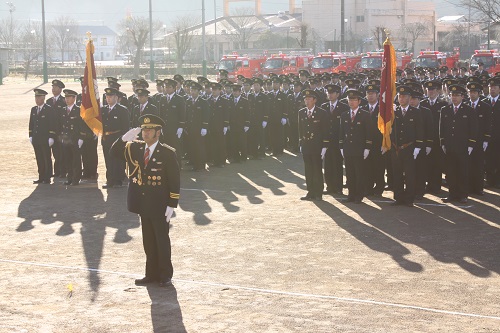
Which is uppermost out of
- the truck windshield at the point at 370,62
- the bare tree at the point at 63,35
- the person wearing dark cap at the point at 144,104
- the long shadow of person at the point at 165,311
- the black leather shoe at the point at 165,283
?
the bare tree at the point at 63,35

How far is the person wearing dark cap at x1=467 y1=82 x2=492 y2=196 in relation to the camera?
15320 mm

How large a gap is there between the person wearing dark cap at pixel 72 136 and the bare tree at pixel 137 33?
59347 millimetres

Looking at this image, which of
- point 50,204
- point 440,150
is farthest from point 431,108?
point 50,204

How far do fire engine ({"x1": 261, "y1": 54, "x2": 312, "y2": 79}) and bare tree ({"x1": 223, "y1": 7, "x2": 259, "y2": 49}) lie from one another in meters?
55.0

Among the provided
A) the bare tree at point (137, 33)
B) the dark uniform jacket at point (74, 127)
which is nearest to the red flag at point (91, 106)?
the dark uniform jacket at point (74, 127)

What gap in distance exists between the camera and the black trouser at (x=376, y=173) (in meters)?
15.3

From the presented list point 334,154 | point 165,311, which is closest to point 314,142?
point 334,154

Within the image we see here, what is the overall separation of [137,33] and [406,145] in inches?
3882

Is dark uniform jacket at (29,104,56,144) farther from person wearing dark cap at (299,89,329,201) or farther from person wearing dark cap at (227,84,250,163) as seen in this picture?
person wearing dark cap at (299,89,329,201)

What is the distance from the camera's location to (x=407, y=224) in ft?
42.2

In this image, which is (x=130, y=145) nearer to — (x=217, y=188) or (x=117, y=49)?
(x=217, y=188)

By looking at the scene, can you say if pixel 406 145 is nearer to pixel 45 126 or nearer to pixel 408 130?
pixel 408 130

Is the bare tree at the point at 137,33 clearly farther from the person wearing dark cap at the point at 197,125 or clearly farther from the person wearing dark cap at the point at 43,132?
the person wearing dark cap at the point at 43,132

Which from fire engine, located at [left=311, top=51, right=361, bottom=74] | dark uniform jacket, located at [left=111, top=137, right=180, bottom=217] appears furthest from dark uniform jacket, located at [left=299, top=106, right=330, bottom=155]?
fire engine, located at [left=311, top=51, right=361, bottom=74]
